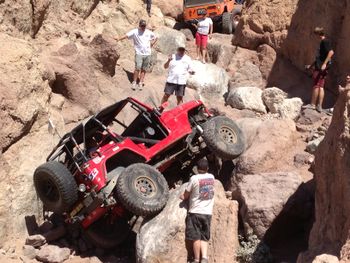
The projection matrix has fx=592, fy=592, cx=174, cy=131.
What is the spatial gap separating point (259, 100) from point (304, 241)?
18.1 ft

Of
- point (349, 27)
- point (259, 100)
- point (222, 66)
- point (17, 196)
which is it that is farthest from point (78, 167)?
point (222, 66)

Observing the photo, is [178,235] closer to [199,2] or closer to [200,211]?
[200,211]

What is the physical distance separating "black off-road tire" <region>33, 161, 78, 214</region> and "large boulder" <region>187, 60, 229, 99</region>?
6.56 m

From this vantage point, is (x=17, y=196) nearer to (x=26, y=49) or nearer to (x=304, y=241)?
(x=26, y=49)

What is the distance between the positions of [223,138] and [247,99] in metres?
3.94

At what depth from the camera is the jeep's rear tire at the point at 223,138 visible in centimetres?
954

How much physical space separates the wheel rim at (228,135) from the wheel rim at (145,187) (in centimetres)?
171

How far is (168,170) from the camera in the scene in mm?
10172

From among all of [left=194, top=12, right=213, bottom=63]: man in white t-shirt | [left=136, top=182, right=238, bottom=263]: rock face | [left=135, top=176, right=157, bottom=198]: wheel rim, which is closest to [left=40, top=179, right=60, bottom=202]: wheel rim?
[left=135, top=176, right=157, bottom=198]: wheel rim

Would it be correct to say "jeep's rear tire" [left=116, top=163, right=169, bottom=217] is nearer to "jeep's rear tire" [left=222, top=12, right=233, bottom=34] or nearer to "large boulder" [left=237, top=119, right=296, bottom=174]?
"large boulder" [left=237, top=119, right=296, bottom=174]

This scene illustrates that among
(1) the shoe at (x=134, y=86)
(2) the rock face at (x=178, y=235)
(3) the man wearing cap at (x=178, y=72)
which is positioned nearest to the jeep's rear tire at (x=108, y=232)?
(2) the rock face at (x=178, y=235)

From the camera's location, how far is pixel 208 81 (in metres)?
14.9

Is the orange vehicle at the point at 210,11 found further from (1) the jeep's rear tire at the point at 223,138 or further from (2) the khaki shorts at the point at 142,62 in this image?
(1) the jeep's rear tire at the point at 223,138

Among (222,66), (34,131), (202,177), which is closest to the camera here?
(202,177)
